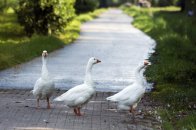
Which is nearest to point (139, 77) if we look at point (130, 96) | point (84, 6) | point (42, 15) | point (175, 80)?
point (130, 96)

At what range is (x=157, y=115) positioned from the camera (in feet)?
34.2

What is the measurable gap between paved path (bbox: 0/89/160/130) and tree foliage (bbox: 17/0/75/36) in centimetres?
1399

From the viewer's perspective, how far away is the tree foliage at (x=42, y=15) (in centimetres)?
2584

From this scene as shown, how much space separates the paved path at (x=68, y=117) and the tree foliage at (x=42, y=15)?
Result: 14.0 m

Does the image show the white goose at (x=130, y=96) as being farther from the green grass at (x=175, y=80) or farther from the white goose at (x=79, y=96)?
the green grass at (x=175, y=80)

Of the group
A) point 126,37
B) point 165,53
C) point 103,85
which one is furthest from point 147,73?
point 126,37

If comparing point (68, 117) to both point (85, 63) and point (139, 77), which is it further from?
point (85, 63)

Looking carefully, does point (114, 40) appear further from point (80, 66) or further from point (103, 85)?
point (103, 85)

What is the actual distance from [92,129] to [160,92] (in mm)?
4263

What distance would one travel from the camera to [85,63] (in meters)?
18.9

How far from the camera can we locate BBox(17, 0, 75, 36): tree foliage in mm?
25844

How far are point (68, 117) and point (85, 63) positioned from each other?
28.8 feet

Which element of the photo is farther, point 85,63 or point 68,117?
point 85,63

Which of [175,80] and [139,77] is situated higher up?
[139,77]
